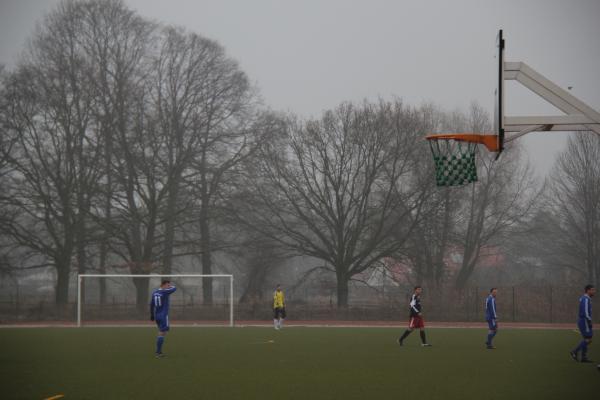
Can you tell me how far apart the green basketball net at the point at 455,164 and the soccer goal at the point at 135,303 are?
22711 mm

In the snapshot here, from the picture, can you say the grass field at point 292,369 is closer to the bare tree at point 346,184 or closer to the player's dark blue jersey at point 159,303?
the player's dark blue jersey at point 159,303

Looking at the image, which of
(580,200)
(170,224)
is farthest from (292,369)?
(580,200)

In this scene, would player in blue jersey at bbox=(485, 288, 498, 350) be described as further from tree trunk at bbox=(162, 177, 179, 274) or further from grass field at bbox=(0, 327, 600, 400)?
tree trunk at bbox=(162, 177, 179, 274)

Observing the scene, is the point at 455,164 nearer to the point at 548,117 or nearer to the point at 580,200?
the point at 548,117

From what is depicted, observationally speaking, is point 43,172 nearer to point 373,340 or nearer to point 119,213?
point 119,213

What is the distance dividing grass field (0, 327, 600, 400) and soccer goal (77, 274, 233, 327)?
504 inches

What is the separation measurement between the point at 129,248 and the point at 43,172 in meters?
6.78

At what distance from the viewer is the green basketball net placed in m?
17.0

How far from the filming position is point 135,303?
130ft

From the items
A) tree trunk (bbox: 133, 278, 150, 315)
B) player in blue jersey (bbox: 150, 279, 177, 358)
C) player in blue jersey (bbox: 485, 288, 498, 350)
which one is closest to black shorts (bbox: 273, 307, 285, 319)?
tree trunk (bbox: 133, 278, 150, 315)

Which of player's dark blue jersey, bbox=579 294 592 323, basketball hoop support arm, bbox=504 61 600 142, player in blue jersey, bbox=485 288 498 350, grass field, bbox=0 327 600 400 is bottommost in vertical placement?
grass field, bbox=0 327 600 400

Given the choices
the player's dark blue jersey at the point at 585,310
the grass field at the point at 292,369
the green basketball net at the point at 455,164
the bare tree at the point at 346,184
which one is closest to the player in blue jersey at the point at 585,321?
the player's dark blue jersey at the point at 585,310

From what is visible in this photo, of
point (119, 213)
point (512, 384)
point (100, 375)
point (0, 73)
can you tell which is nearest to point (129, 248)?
point (119, 213)

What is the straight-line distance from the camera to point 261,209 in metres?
45.7
